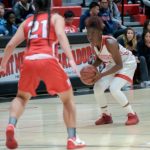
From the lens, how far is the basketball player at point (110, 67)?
9463mm

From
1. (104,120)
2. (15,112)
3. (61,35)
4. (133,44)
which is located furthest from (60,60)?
(61,35)

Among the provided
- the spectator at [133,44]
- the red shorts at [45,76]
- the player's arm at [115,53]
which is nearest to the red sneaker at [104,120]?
the player's arm at [115,53]

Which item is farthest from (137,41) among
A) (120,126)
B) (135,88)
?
(120,126)

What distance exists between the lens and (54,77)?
7477 millimetres

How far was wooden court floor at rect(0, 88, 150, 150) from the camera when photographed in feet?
26.2

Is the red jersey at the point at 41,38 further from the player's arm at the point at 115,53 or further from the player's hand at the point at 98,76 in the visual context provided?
the player's hand at the point at 98,76

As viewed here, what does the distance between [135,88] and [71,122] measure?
8.83 metres

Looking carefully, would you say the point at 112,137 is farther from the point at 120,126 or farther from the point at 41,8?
the point at 41,8

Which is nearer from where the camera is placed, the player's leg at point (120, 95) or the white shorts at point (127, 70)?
the player's leg at point (120, 95)

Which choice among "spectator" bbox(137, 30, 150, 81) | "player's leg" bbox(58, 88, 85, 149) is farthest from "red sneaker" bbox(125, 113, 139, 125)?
"spectator" bbox(137, 30, 150, 81)

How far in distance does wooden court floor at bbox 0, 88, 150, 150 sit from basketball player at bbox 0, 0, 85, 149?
0.39 meters

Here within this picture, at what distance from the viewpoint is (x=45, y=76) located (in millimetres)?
7508

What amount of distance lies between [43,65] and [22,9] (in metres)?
10.2

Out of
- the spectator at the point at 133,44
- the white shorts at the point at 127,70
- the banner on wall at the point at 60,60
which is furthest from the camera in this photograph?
the spectator at the point at 133,44
